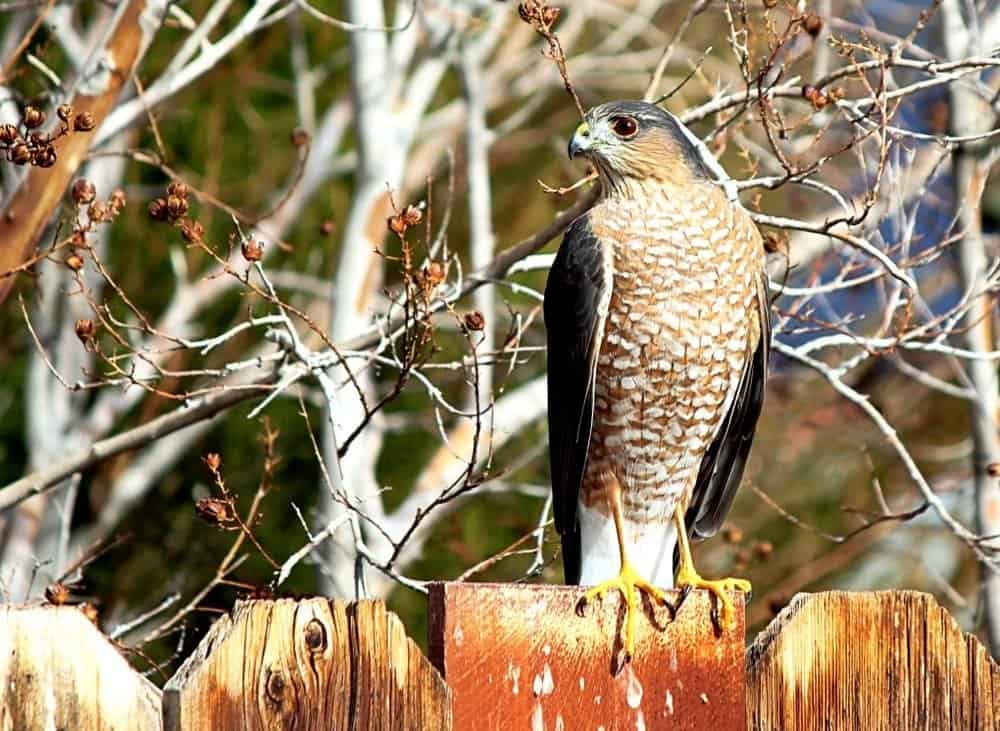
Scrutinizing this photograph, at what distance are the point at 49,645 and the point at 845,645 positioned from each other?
121cm

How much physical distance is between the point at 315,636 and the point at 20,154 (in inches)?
51.3

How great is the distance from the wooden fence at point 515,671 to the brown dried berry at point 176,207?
1160 millimetres

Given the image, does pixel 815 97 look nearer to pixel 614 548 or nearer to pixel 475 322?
pixel 475 322

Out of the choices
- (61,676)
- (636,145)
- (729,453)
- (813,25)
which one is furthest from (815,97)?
(61,676)

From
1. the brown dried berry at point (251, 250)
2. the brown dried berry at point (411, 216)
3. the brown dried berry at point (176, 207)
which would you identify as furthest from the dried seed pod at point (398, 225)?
the brown dried berry at point (176, 207)

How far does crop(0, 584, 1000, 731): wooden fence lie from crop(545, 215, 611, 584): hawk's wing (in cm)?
97

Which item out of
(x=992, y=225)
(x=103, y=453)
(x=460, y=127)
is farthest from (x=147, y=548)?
(x=992, y=225)

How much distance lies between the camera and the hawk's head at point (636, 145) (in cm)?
357

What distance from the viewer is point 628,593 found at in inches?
98.2

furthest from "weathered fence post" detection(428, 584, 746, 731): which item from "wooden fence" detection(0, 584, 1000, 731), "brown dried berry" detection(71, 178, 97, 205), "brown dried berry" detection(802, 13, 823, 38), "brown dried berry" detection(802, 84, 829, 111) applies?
"brown dried berry" detection(802, 13, 823, 38)

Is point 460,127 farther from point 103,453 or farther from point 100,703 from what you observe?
point 100,703

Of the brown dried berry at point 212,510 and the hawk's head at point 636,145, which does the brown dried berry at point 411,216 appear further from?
the hawk's head at point 636,145

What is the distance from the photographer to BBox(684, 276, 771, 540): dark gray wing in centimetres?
360

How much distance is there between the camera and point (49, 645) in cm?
187
